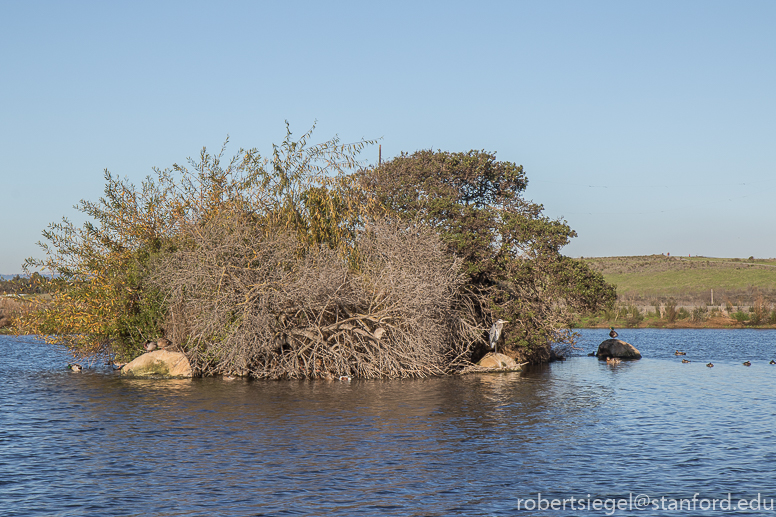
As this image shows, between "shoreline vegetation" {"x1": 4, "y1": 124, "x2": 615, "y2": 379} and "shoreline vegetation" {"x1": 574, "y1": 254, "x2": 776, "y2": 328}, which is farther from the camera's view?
"shoreline vegetation" {"x1": 574, "y1": 254, "x2": 776, "y2": 328}

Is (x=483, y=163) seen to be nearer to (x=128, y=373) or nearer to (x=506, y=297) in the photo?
(x=506, y=297)

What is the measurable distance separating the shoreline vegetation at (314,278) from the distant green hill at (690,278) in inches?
1354

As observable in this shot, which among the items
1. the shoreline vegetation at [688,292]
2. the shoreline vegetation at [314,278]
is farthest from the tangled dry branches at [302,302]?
the shoreline vegetation at [688,292]

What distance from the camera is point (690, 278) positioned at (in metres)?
85.9

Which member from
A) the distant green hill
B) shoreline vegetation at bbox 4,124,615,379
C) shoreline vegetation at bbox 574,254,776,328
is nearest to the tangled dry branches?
shoreline vegetation at bbox 4,124,615,379

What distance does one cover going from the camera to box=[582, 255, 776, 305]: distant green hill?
2810 inches

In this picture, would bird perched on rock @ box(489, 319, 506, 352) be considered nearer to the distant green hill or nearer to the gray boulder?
the gray boulder

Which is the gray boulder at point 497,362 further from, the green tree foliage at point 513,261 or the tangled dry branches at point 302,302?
the tangled dry branches at point 302,302

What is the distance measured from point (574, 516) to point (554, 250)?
20390mm

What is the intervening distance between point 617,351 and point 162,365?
2284 cm

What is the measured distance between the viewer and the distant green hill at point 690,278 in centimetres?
7138

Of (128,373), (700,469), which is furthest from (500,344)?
(700,469)

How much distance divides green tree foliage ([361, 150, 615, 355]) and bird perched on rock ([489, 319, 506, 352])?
100 cm

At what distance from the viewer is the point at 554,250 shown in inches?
1192
